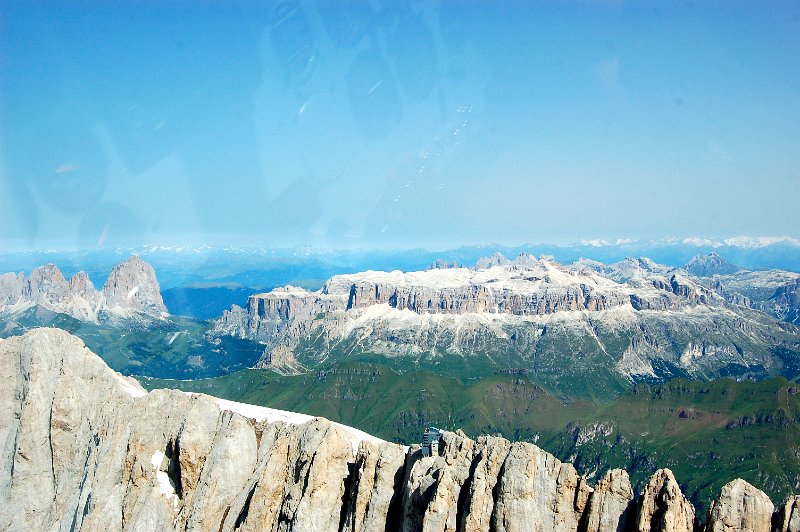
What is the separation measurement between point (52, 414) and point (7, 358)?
921cm

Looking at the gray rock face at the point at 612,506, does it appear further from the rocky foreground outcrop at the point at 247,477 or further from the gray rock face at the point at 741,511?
the gray rock face at the point at 741,511

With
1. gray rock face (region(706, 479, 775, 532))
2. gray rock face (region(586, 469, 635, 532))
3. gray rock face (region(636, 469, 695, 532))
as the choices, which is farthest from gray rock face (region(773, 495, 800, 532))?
gray rock face (region(586, 469, 635, 532))

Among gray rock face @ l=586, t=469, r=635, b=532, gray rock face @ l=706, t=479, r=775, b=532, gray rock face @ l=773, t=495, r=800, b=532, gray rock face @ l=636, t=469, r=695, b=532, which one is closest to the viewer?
gray rock face @ l=773, t=495, r=800, b=532

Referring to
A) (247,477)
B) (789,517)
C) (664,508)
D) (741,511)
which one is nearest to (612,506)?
(664,508)

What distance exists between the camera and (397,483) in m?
51.6

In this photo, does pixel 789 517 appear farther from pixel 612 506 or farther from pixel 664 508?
pixel 612 506

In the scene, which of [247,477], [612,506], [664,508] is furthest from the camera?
[247,477]

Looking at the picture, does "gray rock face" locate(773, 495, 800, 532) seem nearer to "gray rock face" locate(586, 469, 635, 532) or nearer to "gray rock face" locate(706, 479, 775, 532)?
"gray rock face" locate(706, 479, 775, 532)

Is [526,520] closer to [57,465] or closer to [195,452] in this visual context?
[195,452]

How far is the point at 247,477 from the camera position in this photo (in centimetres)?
5866

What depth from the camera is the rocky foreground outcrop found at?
42.5 meters

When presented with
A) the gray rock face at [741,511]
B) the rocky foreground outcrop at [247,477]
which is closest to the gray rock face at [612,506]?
the rocky foreground outcrop at [247,477]

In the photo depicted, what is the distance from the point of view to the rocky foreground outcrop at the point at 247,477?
42.5 m

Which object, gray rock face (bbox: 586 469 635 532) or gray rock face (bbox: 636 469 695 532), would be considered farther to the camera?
gray rock face (bbox: 586 469 635 532)
